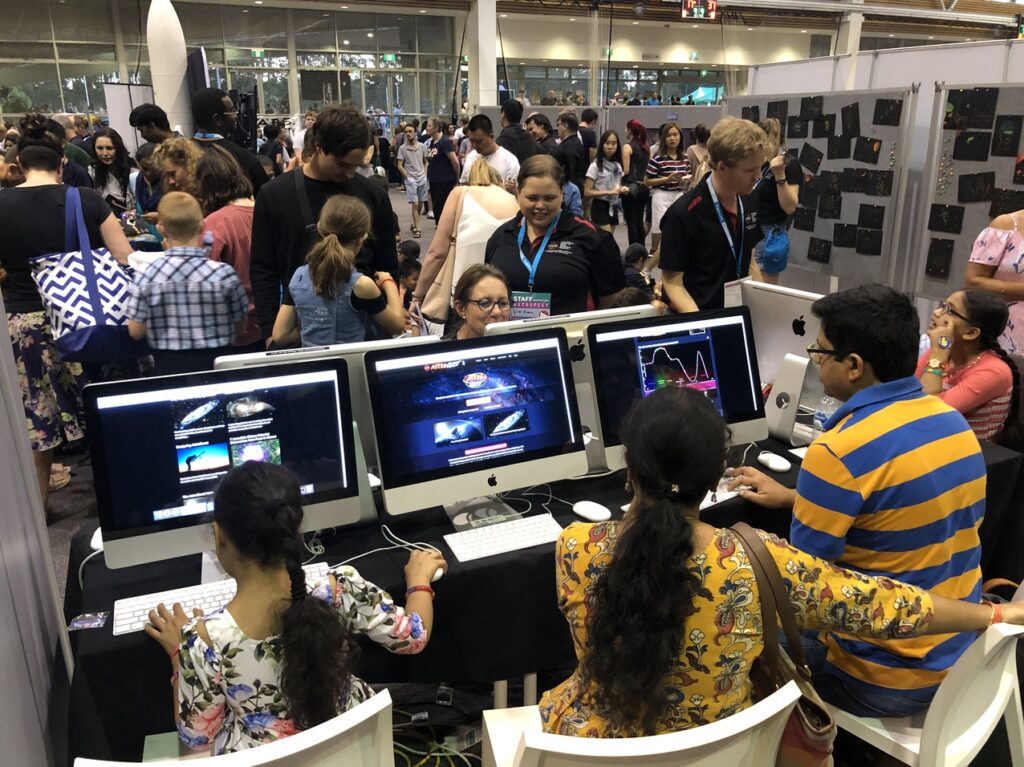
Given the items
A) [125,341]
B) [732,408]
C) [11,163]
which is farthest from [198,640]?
[11,163]

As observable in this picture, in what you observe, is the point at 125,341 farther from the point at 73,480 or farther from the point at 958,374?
the point at 958,374

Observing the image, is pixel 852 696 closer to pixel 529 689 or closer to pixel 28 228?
pixel 529 689

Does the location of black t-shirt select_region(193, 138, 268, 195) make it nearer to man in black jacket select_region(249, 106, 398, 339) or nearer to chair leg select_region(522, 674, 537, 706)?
man in black jacket select_region(249, 106, 398, 339)

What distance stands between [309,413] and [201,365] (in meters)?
1.32

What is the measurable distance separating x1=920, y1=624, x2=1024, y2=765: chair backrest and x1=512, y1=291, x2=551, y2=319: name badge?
184 cm

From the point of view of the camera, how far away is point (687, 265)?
122 inches

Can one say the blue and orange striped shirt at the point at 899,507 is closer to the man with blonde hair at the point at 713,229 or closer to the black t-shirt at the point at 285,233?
the man with blonde hair at the point at 713,229

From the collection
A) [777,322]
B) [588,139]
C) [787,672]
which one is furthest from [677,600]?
[588,139]

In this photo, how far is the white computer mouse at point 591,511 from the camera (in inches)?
77.8

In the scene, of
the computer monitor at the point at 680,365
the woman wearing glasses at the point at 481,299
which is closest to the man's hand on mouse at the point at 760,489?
the computer monitor at the point at 680,365

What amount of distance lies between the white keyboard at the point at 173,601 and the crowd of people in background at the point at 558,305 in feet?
1.35

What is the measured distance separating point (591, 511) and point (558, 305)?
3.98 feet

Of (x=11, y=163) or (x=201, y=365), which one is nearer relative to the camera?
(x=201, y=365)

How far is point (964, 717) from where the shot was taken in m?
1.47
